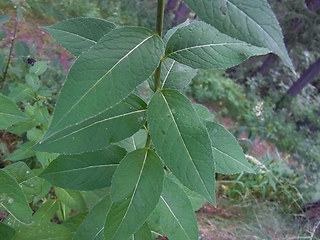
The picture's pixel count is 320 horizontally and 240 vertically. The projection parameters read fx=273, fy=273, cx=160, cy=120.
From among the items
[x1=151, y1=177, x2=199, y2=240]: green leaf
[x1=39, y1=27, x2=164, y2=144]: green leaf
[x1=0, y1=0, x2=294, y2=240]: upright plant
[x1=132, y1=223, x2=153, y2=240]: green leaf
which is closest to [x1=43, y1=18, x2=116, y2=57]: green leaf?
[x1=0, y1=0, x2=294, y2=240]: upright plant

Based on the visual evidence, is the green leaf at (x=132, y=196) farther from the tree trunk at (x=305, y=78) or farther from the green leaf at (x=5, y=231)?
the tree trunk at (x=305, y=78)

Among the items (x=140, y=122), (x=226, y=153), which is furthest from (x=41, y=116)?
(x=226, y=153)

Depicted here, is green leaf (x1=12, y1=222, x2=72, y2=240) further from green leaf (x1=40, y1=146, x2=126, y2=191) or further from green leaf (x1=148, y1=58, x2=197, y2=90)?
green leaf (x1=148, y1=58, x2=197, y2=90)

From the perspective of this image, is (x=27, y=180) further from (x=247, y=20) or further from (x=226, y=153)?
(x=247, y=20)

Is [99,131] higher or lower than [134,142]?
higher

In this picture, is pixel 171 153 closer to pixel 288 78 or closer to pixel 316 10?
pixel 316 10

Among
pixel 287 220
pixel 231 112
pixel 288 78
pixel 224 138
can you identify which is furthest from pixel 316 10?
pixel 224 138

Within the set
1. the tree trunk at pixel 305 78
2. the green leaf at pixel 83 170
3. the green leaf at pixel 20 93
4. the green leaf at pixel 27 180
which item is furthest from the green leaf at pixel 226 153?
the tree trunk at pixel 305 78
